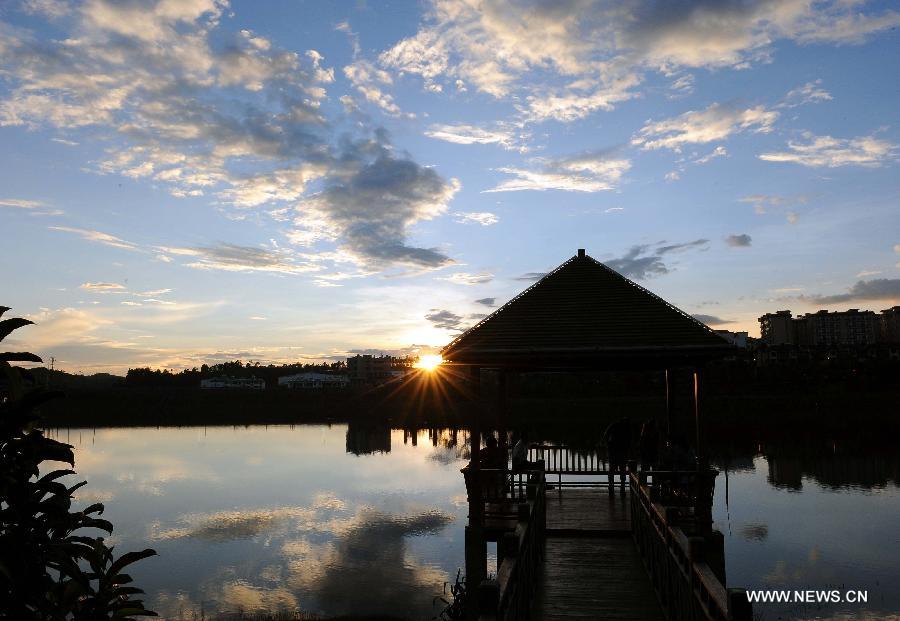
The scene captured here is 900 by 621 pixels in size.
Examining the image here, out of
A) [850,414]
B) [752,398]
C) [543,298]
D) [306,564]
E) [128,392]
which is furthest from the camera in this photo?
[128,392]

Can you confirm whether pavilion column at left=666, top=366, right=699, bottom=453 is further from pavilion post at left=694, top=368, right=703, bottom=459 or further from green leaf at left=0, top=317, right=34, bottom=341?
green leaf at left=0, top=317, right=34, bottom=341

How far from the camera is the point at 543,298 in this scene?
1473 cm

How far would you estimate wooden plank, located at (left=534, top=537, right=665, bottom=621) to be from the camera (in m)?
8.79

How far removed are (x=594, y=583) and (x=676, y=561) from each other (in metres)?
2.80

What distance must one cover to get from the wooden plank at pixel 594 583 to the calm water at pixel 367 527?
766 centimetres

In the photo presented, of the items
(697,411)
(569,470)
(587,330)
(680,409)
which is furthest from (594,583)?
(680,409)

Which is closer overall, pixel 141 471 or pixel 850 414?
pixel 141 471

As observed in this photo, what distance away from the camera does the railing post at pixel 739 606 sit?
4805 mm

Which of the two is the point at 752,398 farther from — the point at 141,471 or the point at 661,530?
the point at 661,530

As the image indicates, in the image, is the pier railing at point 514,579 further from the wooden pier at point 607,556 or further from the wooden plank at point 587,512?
the wooden plank at point 587,512

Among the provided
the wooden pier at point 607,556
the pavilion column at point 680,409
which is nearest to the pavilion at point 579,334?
the pavilion column at point 680,409

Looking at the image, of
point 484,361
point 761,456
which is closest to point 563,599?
point 484,361

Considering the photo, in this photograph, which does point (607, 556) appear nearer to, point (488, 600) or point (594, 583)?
point (594, 583)

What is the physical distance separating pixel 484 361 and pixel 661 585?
5.82m
